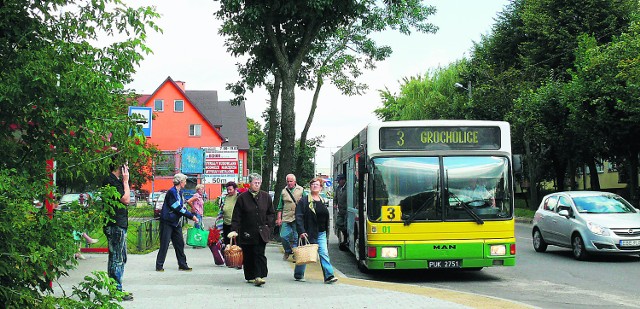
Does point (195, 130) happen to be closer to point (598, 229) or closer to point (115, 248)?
point (598, 229)

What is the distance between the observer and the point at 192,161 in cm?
2803

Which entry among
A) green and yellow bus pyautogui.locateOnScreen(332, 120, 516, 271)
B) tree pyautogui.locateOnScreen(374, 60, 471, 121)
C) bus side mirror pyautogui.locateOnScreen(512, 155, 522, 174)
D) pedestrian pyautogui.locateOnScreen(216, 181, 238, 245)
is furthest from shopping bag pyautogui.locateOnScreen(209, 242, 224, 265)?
tree pyautogui.locateOnScreen(374, 60, 471, 121)

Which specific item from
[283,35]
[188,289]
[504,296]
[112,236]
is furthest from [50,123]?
[283,35]

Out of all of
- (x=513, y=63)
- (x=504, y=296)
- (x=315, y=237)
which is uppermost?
(x=513, y=63)

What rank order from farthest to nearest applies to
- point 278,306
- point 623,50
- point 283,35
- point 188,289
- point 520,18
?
point 520,18
point 623,50
point 283,35
point 188,289
point 278,306

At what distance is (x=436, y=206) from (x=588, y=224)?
576cm

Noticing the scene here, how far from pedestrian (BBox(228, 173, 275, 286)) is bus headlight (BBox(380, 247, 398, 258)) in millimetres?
2138

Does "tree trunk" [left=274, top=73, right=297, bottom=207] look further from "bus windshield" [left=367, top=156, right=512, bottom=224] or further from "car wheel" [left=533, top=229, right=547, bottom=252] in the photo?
"bus windshield" [left=367, top=156, right=512, bottom=224]

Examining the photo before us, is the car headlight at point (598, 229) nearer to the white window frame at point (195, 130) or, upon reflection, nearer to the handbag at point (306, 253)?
the handbag at point (306, 253)

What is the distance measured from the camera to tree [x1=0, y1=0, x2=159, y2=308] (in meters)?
5.13

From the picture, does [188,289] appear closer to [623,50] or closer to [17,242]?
[17,242]

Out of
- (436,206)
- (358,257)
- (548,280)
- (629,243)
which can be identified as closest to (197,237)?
(358,257)

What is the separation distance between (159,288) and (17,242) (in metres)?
6.69

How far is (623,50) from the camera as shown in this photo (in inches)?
1208
